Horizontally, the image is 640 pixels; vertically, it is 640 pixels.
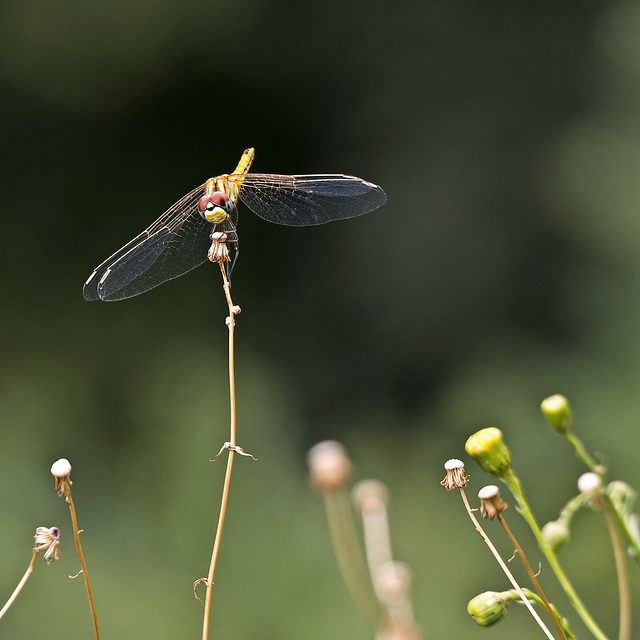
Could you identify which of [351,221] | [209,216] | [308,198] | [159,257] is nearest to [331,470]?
[209,216]

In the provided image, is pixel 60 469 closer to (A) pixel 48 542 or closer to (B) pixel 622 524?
(A) pixel 48 542

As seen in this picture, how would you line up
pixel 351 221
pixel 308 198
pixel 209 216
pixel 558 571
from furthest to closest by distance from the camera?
pixel 351 221 < pixel 308 198 < pixel 209 216 < pixel 558 571

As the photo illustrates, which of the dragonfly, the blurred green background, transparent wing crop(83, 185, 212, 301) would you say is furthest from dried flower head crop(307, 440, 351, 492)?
the blurred green background

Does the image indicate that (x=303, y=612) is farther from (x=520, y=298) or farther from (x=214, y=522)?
(x=520, y=298)

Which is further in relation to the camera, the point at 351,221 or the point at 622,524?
the point at 351,221

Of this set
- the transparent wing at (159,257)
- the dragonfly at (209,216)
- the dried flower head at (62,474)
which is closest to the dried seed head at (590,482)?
the dried flower head at (62,474)

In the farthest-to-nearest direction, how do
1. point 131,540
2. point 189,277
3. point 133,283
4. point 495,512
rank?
1. point 189,277
2. point 131,540
3. point 133,283
4. point 495,512

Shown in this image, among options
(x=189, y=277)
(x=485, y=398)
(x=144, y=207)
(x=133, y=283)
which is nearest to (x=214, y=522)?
(x=133, y=283)
